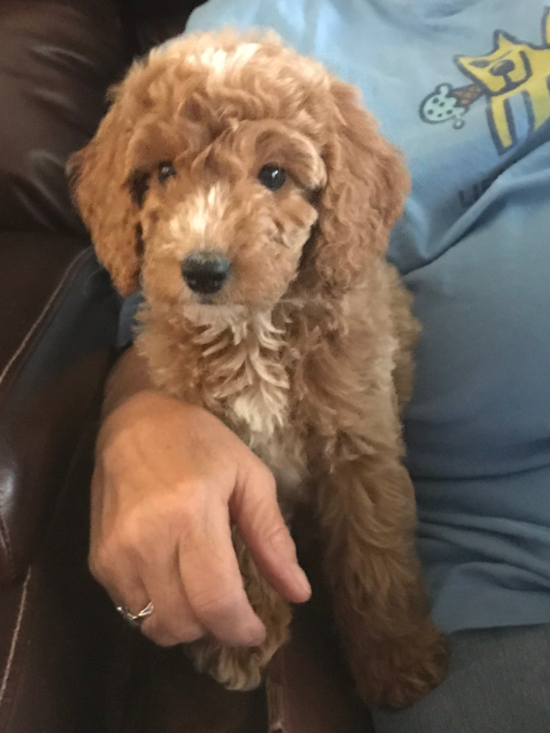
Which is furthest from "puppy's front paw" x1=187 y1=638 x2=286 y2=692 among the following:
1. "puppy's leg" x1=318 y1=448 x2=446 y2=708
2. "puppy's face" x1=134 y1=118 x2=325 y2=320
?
"puppy's face" x1=134 y1=118 x2=325 y2=320

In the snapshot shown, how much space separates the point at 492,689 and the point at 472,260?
74 centimetres

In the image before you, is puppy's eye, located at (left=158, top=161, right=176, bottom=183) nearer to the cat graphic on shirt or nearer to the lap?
the cat graphic on shirt

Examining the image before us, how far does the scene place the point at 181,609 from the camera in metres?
0.85

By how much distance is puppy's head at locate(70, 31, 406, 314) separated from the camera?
35.0 inches

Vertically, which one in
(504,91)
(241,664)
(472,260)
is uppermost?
(504,91)

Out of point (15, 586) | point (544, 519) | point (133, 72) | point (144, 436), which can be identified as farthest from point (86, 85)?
point (544, 519)

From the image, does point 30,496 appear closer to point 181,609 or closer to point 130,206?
point 181,609

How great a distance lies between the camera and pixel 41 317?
45.5 inches

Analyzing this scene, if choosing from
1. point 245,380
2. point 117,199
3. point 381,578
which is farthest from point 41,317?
point 381,578

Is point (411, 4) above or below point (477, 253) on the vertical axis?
above

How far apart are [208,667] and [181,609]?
1.15 feet

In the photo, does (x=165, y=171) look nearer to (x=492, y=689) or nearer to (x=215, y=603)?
(x=215, y=603)

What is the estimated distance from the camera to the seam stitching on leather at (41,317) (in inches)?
41.1

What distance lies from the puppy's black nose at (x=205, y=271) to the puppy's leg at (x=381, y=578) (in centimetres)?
44
